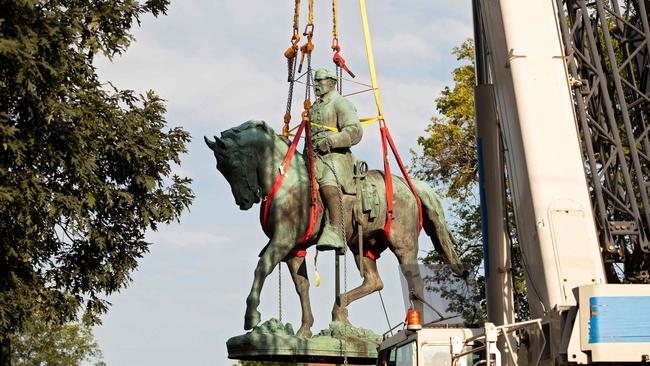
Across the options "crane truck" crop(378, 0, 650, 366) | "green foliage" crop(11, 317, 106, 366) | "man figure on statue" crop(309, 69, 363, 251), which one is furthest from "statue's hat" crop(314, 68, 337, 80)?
"green foliage" crop(11, 317, 106, 366)

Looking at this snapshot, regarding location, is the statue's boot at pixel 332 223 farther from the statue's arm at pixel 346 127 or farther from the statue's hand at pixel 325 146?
the statue's arm at pixel 346 127

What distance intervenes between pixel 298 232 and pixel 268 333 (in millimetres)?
1846

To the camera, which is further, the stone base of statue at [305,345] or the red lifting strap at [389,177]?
the red lifting strap at [389,177]

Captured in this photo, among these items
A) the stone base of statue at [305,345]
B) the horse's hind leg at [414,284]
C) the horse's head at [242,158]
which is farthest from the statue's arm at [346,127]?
the horse's hind leg at [414,284]

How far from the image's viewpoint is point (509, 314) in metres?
12.5

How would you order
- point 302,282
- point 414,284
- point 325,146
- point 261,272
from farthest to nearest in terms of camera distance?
point 302,282
point 325,146
point 261,272
point 414,284

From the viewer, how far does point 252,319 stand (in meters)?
16.9

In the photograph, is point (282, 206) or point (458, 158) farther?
point (458, 158)

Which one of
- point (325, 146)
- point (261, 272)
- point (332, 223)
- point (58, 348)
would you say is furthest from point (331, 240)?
point (58, 348)

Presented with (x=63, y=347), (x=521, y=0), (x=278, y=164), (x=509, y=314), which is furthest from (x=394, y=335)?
(x=63, y=347)

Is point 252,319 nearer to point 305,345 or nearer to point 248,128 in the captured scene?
point 305,345

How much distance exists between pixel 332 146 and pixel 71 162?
13.3 ft

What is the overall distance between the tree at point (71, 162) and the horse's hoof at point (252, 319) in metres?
3.02

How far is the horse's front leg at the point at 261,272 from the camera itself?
17.0 meters
